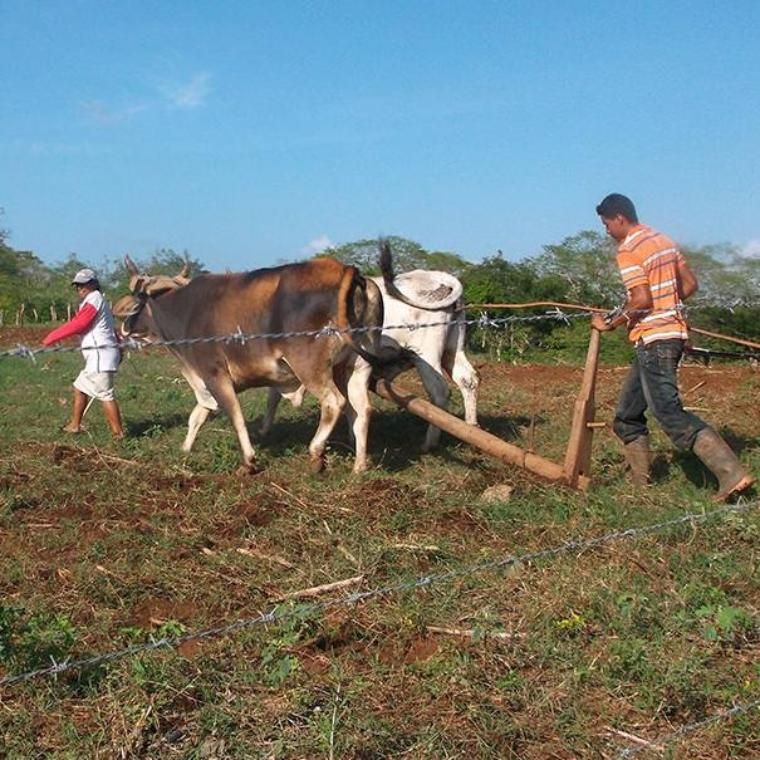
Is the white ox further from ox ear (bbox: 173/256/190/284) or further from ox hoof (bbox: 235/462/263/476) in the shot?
ox ear (bbox: 173/256/190/284)

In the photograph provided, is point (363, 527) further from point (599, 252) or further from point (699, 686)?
point (599, 252)

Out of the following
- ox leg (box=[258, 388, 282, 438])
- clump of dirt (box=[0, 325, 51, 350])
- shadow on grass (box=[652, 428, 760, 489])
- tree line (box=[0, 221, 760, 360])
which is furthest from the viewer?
clump of dirt (box=[0, 325, 51, 350])

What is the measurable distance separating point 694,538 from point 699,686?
1.74m

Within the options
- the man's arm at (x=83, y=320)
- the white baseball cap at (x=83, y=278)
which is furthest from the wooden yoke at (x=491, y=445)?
the white baseball cap at (x=83, y=278)

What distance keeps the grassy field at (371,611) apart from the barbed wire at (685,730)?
0.02 m

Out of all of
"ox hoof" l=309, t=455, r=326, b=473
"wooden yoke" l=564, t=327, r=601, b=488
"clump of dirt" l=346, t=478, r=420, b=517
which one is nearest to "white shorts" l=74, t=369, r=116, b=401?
"ox hoof" l=309, t=455, r=326, b=473

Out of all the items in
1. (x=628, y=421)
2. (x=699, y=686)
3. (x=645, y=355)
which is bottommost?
(x=699, y=686)

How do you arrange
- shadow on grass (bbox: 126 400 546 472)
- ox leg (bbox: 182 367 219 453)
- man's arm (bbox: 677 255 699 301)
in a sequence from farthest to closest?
ox leg (bbox: 182 367 219 453) → shadow on grass (bbox: 126 400 546 472) → man's arm (bbox: 677 255 699 301)

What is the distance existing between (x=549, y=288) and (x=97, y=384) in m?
11.3

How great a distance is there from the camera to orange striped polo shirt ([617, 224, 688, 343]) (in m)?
6.69

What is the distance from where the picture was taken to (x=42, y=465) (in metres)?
8.05

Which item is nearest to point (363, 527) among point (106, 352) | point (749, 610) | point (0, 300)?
point (749, 610)

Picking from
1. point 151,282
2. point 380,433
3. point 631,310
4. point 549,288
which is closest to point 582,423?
point 631,310

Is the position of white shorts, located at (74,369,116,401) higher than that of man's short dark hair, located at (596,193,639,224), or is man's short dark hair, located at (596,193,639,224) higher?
man's short dark hair, located at (596,193,639,224)
